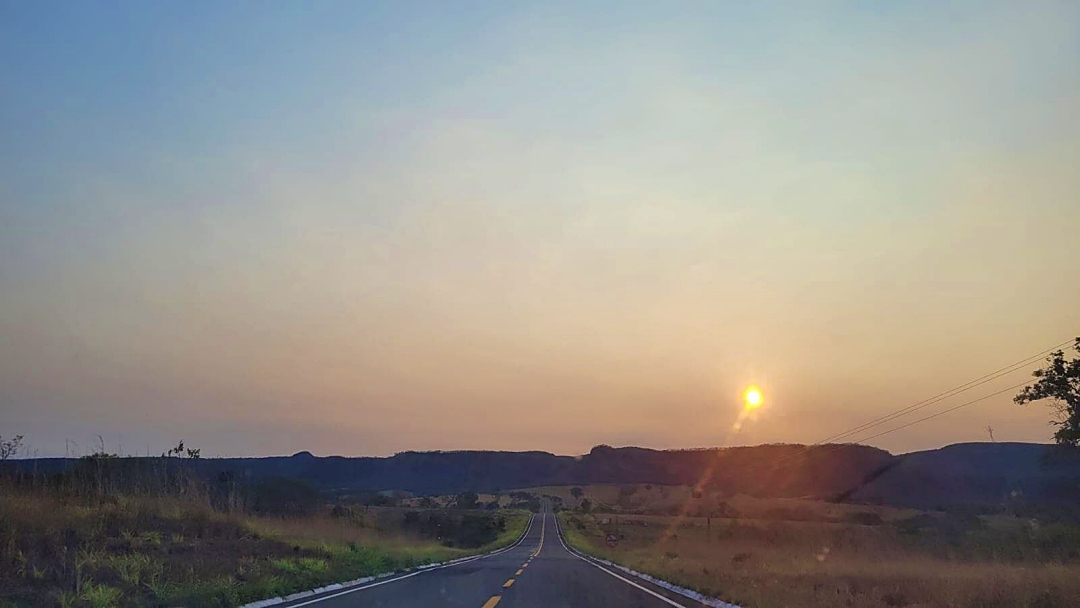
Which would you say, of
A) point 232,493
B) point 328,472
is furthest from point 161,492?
point 328,472

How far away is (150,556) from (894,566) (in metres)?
21.8

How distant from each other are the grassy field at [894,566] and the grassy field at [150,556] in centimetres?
943

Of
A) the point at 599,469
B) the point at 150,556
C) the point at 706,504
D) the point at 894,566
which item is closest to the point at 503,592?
the point at 150,556

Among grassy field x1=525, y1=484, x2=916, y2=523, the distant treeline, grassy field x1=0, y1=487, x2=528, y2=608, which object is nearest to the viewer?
grassy field x1=0, y1=487, x2=528, y2=608

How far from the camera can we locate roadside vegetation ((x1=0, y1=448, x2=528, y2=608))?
1257cm

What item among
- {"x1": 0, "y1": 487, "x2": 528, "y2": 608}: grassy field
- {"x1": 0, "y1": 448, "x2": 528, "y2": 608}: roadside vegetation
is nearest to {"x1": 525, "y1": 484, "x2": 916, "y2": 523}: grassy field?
{"x1": 0, "y1": 448, "x2": 528, "y2": 608}: roadside vegetation

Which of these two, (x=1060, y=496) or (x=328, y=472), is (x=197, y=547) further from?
(x=328, y=472)

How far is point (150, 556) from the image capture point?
15.6 m

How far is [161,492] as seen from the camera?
21.2 metres

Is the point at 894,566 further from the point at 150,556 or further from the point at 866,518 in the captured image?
the point at 866,518

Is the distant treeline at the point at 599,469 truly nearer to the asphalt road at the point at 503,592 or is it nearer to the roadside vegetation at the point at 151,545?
the roadside vegetation at the point at 151,545

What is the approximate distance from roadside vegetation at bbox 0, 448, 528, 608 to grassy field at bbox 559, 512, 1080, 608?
9.57 meters

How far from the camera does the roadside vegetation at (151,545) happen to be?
495 inches

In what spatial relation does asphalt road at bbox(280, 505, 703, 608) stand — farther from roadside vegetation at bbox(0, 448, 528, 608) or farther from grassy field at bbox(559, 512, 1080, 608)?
grassy field at bbox(559, 512, 1080, 608)
